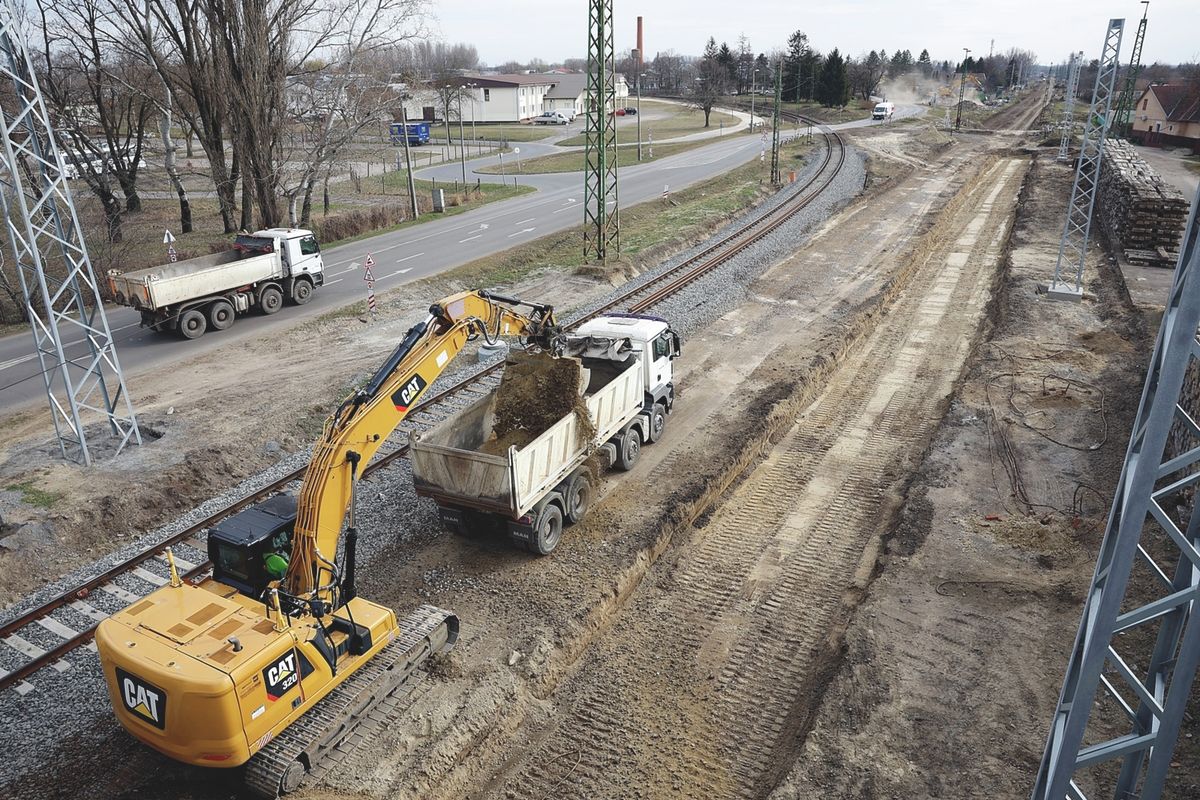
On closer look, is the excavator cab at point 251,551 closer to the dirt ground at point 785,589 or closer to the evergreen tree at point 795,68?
the dirt ground at point 785,589

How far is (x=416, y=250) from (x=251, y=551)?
1065 inches

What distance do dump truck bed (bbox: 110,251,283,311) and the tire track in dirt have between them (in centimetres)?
1713

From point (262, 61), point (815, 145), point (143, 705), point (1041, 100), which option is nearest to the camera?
point (143, 705)


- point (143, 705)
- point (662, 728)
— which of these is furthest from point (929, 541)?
point (143, 705)

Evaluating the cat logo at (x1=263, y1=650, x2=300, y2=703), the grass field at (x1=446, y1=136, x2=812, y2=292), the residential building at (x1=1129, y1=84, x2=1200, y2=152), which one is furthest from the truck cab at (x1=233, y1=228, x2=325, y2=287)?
the residential building at (x1=1129, y1=84, x2=1200, y2=152)

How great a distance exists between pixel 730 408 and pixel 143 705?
12.5 m

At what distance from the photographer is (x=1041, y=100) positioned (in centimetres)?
12756

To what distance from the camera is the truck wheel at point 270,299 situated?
25.0 m

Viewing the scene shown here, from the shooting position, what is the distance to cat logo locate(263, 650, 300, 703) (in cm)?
758

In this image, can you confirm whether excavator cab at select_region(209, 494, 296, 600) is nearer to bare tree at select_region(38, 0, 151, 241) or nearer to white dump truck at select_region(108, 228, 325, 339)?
white dump truck at select_region(108, 228, 325, 339)

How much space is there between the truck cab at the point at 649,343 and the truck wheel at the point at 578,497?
9.07ft

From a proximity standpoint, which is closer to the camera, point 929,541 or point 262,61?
point 929,541

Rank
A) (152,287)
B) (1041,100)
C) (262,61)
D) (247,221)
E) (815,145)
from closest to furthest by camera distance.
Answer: (152,287) → (262,61) → (247,221) → (815,145) → (1041,100)

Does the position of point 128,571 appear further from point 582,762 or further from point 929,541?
point 929,541
